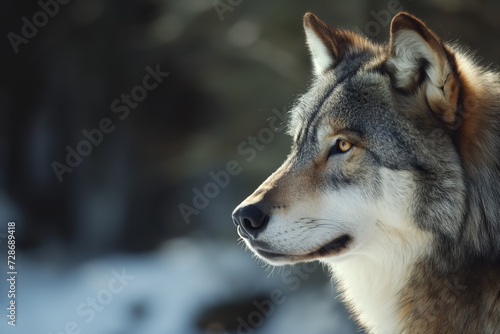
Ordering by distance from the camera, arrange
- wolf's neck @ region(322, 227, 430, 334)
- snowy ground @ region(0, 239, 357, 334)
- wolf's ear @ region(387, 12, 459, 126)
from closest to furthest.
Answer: wolf's ear @ region(387, 12, 459, 126), wolf's neck @ region(322, 227, 430, 334), snowy ground @ region(0, 239, 357, 334)

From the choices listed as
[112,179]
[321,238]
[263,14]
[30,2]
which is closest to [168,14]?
[263,14]

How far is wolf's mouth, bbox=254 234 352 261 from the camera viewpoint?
2674 mm

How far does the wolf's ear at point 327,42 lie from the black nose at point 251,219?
Answer: 1089 mm

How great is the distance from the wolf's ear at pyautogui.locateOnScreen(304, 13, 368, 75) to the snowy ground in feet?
12.5

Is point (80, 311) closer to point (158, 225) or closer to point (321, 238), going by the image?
point (158, 225)

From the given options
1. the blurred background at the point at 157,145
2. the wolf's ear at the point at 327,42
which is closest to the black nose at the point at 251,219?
the wolf's ear at the point at 327,42

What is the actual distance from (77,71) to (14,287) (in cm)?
314

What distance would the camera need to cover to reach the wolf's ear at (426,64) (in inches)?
95.9

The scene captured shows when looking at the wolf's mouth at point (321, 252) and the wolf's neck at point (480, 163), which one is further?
the wolf's mouth at point (321, 252)
